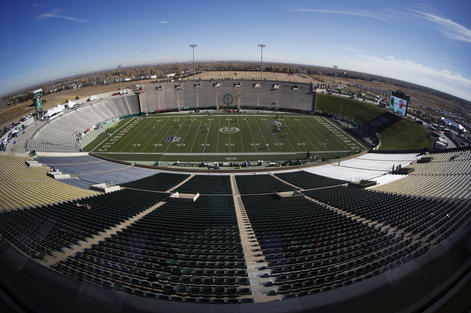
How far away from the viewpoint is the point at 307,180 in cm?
2672

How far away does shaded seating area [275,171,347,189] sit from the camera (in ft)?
81.6

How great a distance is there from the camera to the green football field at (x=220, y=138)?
1529 inches

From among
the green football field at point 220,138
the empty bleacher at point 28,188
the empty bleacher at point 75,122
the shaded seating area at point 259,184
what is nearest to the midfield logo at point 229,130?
the green football field at point 220,138

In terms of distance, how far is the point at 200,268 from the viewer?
882 cm

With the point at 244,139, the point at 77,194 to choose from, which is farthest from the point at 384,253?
the point at 244,139

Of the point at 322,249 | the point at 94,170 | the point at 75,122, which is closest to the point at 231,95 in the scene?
the point at 75,122

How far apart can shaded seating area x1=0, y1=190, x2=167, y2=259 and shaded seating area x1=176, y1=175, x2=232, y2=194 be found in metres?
4.75

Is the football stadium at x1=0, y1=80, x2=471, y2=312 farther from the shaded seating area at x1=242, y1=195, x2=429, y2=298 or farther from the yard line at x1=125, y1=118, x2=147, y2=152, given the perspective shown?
the yard line at x1=125, y1=118, x2=147, y2=152

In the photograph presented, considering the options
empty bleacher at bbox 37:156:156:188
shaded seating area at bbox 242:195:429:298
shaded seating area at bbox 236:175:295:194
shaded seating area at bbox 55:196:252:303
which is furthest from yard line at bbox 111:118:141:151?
shaded seating area at bbox 242:195:429:298

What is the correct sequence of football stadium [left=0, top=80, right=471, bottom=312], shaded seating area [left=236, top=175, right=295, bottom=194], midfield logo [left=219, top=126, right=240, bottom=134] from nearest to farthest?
football stadium [left=0, top=80, right=471, bottom=312]
shaded seating area [left=236, top=175, right=295, bottom=194]
midfield logo [left=219, top=126, right=240, bottom=134]

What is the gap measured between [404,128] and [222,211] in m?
47.9

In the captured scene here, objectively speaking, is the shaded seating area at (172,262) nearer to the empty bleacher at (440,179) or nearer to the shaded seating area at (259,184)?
the shaded seating area at (259,184)

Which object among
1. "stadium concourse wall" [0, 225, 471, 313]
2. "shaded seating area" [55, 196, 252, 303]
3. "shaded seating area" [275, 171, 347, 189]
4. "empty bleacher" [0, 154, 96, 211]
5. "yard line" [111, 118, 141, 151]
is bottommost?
"shaded seating area" [275, 171, 347, 189]

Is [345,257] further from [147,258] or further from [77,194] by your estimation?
[77,194]
